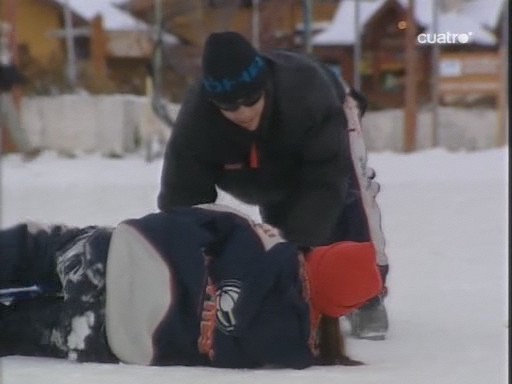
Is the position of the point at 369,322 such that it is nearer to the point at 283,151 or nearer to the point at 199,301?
the point at 283,151

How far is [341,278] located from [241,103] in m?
0.27

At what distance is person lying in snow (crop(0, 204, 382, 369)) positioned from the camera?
0.99 m

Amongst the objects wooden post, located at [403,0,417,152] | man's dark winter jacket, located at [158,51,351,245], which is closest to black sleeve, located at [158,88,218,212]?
man's dark winter jacket, located at [158,51,351,245]

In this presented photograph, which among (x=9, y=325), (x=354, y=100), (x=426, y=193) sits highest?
(x=354, y=100)

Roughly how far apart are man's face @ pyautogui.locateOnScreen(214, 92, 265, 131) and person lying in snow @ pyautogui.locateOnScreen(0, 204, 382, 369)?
0.67 ft

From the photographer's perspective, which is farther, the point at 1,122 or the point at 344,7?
the point at 344,7

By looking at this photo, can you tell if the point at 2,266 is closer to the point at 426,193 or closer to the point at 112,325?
the point at 112,325

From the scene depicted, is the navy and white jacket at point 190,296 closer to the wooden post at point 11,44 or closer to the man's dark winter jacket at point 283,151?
the man's dark winter jacket at point 283,151

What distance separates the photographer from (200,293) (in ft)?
3.28

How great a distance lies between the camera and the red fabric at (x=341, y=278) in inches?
40.6

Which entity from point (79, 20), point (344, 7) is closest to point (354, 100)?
point (79, 20)

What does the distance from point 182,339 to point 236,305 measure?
57 millimetres

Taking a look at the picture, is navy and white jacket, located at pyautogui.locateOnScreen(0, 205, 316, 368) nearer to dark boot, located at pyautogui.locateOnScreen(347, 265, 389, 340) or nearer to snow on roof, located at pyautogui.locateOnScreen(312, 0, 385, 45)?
dark boot, located at pyautogui.locateOnScreen(347, 265, 389, 340)

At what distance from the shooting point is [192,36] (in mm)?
2752
